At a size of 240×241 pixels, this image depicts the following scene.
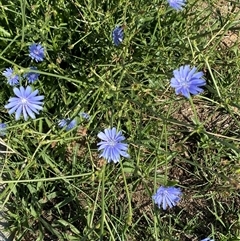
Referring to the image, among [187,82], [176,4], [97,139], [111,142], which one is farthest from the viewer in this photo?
[97,139]

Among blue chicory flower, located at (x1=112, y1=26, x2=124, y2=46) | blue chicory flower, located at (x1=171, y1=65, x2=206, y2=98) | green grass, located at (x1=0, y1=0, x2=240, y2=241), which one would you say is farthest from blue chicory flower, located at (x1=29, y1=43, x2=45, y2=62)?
blue chicory flower, located at (x1=171, y1=65, x2=206, y2=98)

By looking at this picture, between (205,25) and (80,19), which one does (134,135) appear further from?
(205,25)

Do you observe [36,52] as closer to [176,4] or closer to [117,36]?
[117,36]

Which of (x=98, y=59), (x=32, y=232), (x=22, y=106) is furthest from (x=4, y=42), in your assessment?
(x=32, y=232)

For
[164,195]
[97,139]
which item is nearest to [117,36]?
[97,139]

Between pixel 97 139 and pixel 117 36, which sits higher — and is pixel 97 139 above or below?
below

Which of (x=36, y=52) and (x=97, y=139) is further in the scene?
(x=97, y=139)

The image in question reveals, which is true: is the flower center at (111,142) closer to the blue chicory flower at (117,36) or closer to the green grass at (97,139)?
the green grass at (97,139)
